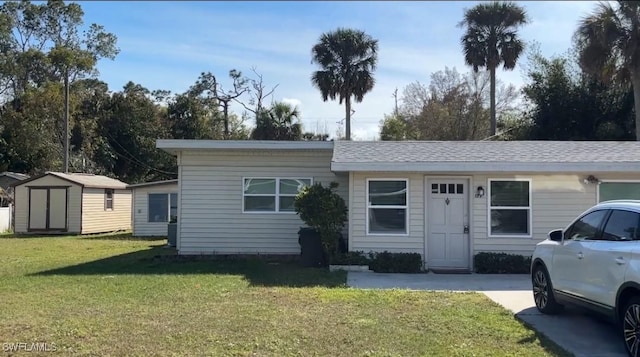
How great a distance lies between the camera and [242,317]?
7.82m

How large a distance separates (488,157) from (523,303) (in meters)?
4.89

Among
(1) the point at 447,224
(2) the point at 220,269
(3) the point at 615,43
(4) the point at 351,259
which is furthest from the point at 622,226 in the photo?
(3) the point at 615,43

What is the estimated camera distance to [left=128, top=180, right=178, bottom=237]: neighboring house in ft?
81.9

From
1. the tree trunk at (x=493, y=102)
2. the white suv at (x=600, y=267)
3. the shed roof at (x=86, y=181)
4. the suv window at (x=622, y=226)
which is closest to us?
the white suv at (x=600, y=267)

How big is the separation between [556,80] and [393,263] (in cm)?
2112

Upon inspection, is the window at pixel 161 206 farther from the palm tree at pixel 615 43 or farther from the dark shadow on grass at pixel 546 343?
the dark shadow on grass at pixel 546 343

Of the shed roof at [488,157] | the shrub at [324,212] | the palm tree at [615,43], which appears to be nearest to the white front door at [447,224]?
the shed roof at [488,157]

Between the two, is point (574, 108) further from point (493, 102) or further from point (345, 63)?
point (345, 63)

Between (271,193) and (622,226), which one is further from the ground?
(271,193)

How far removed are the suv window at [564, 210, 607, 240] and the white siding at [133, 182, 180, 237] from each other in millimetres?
19672

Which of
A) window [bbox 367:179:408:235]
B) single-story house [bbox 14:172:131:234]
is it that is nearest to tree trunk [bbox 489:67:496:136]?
window [bbox 367:179:408:235]

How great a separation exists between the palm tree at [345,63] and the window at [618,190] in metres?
19.5

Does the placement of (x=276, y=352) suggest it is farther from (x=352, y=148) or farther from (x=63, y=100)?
(x=63, y=100)

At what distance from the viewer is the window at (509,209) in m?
13.4
